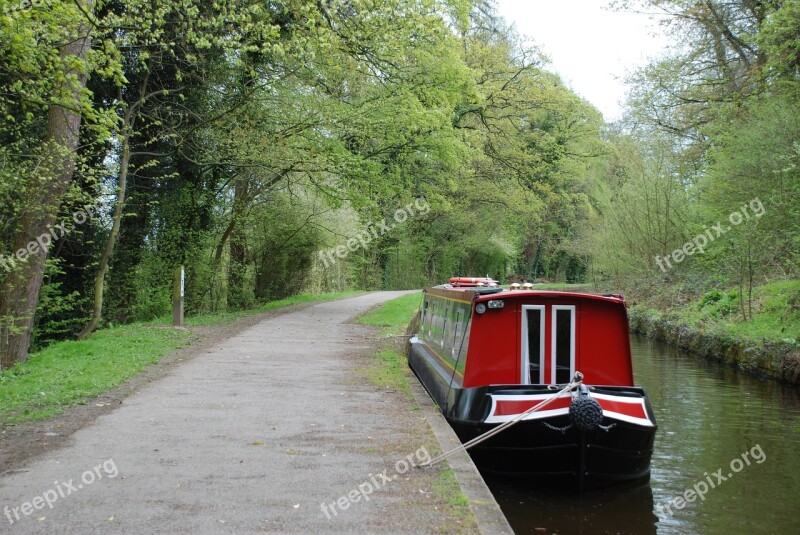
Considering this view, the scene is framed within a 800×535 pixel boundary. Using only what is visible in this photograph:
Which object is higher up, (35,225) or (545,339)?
(35,225)

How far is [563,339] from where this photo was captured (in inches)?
A: 288

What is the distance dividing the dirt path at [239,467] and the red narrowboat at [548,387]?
0.75 m

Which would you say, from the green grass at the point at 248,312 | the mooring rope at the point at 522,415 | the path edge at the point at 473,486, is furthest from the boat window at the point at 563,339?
the green grass at the point at 248,312

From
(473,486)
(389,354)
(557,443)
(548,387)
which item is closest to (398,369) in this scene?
(389,354)

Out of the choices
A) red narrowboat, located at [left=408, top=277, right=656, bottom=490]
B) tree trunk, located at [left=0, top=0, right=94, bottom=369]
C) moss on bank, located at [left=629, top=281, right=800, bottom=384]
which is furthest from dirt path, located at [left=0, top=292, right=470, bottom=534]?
moss on bank, located at [left=629, top=281, right=800, bottom=384]

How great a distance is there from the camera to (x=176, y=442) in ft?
19.0

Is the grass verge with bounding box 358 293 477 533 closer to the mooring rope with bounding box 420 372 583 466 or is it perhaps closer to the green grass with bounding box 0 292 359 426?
the mooring rope with bounding box 420 372 583 466

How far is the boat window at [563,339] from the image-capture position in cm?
729

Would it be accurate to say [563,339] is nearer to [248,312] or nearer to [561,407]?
[561,407]

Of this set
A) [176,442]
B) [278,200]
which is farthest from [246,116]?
[176,442]

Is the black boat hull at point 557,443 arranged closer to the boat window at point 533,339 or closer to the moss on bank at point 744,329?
the boat window at point 533,339

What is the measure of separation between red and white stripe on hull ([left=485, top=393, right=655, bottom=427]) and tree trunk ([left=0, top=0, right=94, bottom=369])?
6898 millimetres

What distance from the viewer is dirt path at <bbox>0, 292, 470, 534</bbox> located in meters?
4.08

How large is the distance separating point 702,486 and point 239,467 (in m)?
4.91
